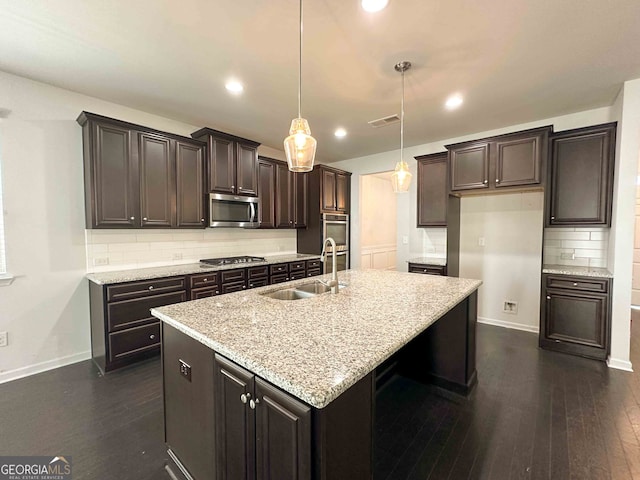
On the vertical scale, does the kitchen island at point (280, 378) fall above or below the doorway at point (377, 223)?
below

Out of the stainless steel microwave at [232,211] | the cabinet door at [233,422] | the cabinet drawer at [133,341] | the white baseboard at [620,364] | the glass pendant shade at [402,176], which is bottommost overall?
the white baseboard at [620,364]

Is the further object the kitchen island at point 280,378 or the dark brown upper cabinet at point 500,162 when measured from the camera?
the dark brown upper cabinet at point 500,162

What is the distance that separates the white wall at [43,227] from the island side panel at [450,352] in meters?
3.39

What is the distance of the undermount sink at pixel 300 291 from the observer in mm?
2176

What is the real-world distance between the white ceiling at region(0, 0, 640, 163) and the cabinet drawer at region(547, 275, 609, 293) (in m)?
1.88

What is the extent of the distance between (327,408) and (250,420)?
0.37 meters

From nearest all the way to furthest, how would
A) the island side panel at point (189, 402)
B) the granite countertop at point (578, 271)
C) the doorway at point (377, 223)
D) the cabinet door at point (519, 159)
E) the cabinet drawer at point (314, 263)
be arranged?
the island side panel at point (189, 402), the granite countertop at point (578, 271), the cabinet door at point (519, 159), the cabinet drawer at point (314, 263), the doorway at point (377, 223)

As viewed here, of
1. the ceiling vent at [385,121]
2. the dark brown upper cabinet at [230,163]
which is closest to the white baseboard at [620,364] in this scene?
the ceiling vent at [385,121]

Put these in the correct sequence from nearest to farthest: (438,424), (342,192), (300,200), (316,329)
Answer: (316,329), (438,424), (300,200), (342,192)

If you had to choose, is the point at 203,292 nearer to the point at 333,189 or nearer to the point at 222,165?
the point at 222,165

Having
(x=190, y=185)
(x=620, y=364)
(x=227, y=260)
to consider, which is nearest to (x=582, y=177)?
(x=620, y=364)

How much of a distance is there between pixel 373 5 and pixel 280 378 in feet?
6.57

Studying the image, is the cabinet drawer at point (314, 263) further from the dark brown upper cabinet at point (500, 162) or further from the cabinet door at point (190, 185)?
the dark brown upper cabinet at point (500, 162)

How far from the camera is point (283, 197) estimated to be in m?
4.55
